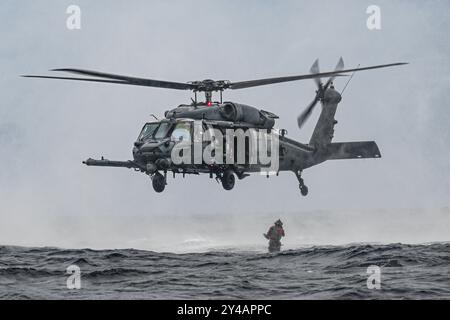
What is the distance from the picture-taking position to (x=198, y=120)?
23734 millimetres

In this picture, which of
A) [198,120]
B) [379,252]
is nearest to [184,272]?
[198,120]

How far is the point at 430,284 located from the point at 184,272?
6925 mm

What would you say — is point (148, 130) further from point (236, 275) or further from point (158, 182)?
point (236, 275)

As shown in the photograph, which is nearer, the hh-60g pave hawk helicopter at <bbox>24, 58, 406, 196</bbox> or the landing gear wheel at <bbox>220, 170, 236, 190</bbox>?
the hh-60g pave hawk helicopter at <bbox>24, 58, 406, 196</bbox>

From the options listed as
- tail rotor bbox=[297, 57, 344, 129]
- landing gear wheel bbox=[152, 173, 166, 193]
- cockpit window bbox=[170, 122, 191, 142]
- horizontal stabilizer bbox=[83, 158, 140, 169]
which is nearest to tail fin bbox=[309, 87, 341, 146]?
tail rotor bbox=[297, 57, 344, 129]

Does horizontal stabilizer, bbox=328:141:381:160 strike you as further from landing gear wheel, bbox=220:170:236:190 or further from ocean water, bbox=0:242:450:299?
landing gear wheel, bbox=220:170:236:190

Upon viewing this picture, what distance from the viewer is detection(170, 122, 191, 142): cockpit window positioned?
23.1 m

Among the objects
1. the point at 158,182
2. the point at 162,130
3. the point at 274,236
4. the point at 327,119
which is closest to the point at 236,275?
the point at 158,182

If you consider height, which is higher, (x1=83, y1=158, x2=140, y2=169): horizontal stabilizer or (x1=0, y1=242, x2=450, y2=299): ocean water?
(x1=83, y1=158, x2=140, y2=169): horizontal stabilizer

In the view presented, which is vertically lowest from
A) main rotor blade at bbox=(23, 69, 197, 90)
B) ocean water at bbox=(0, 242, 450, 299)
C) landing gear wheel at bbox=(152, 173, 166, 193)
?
ocean water at bbox=(0, 242, 450, 299)

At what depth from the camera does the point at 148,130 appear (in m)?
23.8

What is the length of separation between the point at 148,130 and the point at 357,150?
9559 mm

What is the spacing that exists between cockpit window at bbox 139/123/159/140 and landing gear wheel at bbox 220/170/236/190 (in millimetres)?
2904
